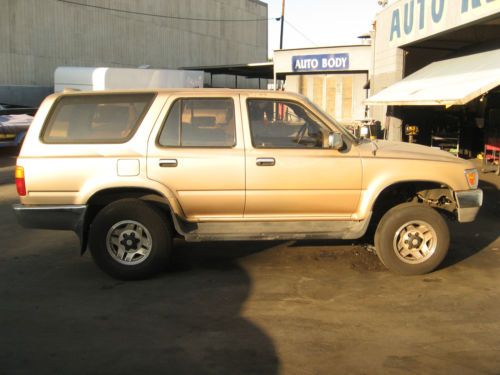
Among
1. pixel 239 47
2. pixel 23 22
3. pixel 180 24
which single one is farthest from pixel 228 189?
pixel 239 47

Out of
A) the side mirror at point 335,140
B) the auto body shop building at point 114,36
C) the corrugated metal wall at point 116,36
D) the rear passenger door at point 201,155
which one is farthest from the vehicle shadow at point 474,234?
the corrugated metal wall at point 116,36

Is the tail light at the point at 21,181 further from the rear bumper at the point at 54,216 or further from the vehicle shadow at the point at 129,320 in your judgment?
the vehicle shadow at the point at 129,320

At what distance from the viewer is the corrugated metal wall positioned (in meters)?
31.3

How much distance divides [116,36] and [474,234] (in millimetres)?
36712

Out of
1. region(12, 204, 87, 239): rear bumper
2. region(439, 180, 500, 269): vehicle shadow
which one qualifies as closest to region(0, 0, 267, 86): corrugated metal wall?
region(12, 204, 87, 239): rear bumper

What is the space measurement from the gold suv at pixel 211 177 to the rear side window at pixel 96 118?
0.01m

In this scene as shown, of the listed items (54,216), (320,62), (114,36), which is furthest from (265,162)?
(114,36)

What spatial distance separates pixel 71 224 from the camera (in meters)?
5.33

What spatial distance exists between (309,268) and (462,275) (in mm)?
1605

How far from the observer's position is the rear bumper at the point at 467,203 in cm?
555

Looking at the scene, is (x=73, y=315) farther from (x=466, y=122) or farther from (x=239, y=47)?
(x=239, y=47)

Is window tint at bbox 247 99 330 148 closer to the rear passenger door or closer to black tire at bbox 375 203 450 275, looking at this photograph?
the rear passenger door

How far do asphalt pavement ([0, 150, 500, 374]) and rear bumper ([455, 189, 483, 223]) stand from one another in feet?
2.10

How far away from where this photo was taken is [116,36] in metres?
39.7
